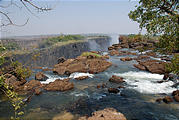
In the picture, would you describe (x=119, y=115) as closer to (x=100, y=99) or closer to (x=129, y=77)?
(x=100, y=99)

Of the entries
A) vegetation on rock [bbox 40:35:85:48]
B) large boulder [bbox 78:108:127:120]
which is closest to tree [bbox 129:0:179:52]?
large boulder [bbox 78:108:127:120]

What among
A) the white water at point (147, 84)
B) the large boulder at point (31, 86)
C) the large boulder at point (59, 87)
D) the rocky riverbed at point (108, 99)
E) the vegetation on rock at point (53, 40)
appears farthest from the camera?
the vegetation on rock at point (53, 40)

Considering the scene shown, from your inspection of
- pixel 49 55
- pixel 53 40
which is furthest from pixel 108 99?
pixel 53 40

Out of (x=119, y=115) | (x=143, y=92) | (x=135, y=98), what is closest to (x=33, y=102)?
(x=119, y=115)

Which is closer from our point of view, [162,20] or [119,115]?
[162,20]

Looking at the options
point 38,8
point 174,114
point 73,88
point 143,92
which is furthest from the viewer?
point 73,88

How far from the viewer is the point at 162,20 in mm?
6000

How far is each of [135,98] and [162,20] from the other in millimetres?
8274

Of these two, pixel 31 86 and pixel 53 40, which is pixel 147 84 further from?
pixel 53 40

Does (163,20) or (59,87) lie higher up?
(163,20)

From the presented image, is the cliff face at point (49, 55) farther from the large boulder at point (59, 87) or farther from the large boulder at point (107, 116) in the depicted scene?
the large boulder at point (107, 116)

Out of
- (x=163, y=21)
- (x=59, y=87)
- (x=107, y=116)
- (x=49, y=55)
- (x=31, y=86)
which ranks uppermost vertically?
(x=163, y=21)

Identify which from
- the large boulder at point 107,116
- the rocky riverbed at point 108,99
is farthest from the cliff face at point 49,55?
the large boulder at point 107,116

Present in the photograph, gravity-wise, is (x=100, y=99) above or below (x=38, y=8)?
below
